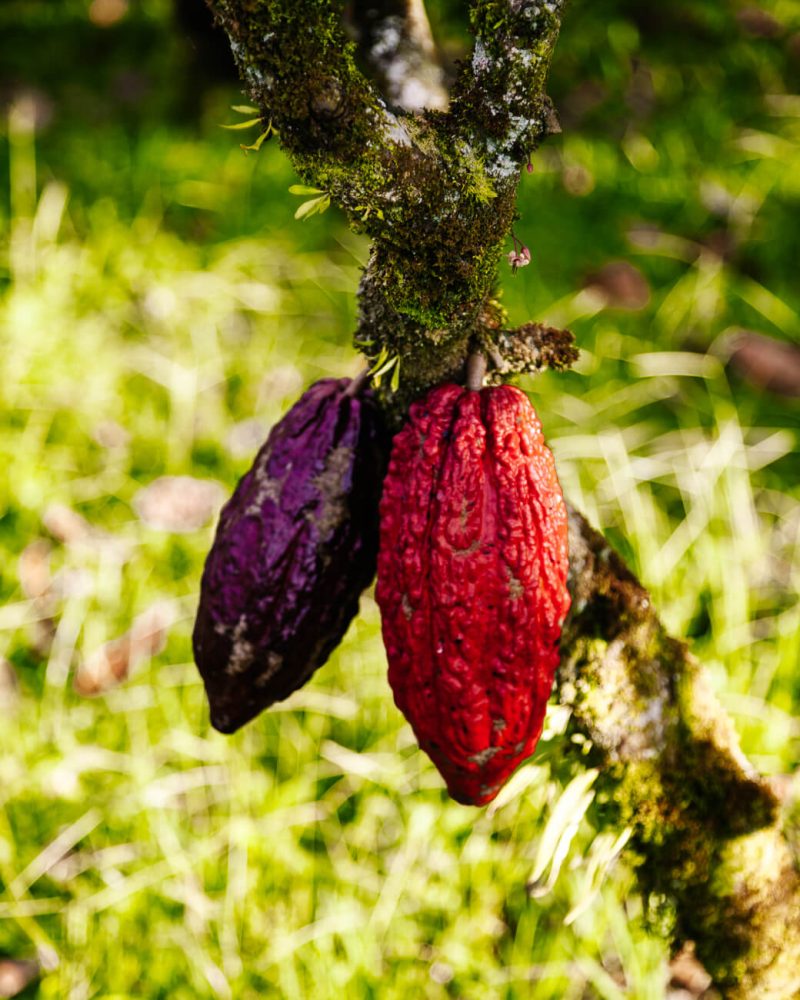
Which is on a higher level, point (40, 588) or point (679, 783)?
point (679, 783)

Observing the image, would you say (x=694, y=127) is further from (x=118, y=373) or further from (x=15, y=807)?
(x=15, y=807)

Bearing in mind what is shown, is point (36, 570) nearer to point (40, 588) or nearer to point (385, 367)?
point (40, 588)

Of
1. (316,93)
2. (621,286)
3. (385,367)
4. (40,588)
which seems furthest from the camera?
(621,286)

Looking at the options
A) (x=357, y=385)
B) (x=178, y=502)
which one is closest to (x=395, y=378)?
(x=357, y=385)

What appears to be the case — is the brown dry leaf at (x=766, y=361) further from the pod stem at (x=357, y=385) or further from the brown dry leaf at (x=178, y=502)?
the pod stem at (x=357, y=385)

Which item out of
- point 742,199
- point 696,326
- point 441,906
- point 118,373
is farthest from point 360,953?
point 742,199

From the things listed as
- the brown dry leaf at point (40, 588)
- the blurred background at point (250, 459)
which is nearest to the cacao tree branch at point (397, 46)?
the blurred background at point (250, 459)
